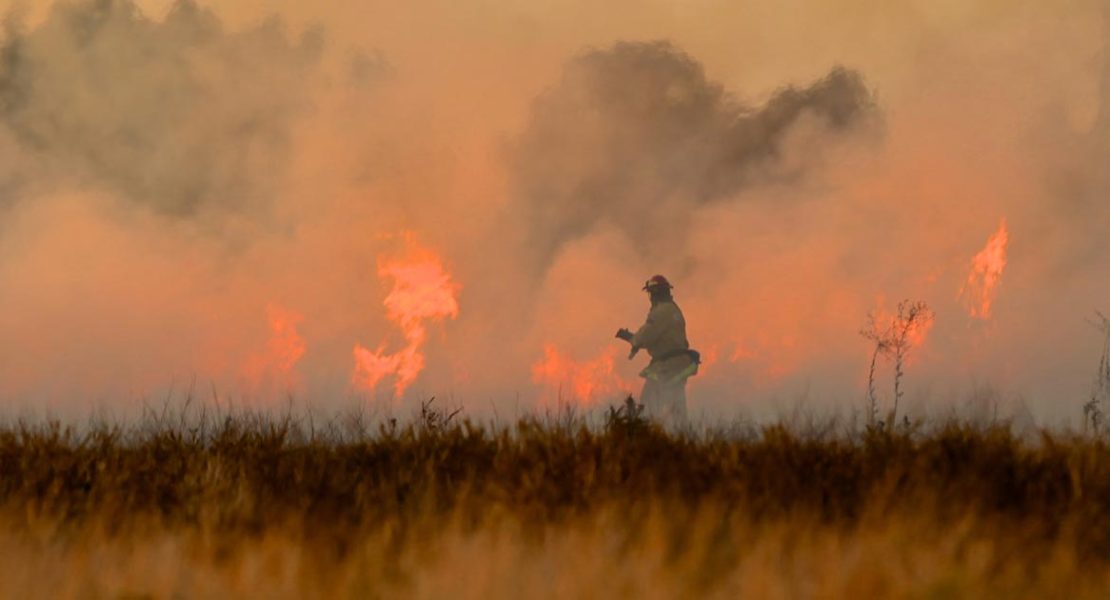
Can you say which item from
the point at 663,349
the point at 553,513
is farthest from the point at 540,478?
the point at 663,349

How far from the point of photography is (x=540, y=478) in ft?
27.8

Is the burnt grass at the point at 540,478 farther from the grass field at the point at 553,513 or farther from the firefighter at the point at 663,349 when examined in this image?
the firefighter at the point at 663,349

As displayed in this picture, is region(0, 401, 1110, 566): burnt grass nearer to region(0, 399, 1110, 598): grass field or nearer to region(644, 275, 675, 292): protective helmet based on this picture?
region(0, 399, 1110, 598): grass field

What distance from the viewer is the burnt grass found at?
773cm

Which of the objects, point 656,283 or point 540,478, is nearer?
point 540,478

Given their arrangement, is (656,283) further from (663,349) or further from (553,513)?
(553,513)

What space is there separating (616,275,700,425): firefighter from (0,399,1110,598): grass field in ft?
37.4

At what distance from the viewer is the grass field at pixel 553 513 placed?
18.8ft

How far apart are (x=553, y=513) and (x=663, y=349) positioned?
14181 millimetres

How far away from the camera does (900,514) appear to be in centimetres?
738

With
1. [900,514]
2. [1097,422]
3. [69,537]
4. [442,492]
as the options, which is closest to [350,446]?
[442,492]

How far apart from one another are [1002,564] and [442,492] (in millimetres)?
3750

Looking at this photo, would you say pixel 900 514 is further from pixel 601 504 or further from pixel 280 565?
pixel 280 565

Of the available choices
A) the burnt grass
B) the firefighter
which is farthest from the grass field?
the firefighter
